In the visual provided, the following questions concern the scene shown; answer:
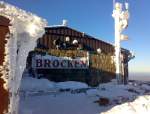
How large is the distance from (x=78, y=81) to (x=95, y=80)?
1910 mm

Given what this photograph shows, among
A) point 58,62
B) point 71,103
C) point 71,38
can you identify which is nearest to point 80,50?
point 71,38

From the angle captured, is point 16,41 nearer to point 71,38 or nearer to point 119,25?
point 71,38

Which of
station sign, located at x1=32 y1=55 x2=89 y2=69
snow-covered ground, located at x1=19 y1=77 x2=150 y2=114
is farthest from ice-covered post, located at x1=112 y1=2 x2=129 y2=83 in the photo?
snow-covered ground, located at x1=19 y1=77 x2=150 y2=114

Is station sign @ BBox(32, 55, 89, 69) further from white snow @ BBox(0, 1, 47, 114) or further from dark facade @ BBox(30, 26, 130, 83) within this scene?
white snow @ BBox(0, 1, 47, 114)

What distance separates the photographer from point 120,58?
27.3 meters

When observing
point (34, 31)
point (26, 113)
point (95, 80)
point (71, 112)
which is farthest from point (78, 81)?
point (34, 31)

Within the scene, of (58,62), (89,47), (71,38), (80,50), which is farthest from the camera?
(89,47)

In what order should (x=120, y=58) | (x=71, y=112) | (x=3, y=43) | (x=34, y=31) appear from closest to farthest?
(x=3, y=43) → (x=34, y=31) → (x=71, y=112) → (x=120, y=58)

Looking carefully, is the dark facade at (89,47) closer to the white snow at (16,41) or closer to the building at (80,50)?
the building at (80,50)

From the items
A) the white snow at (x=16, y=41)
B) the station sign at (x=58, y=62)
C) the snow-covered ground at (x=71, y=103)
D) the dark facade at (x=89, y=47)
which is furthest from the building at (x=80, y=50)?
the white snow at (x=16, y=41)

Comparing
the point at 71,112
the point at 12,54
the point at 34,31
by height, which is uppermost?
the point at 34,31

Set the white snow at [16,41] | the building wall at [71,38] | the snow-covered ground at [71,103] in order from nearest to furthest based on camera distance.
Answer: the white snow at [16,41]
the snow-covered ground at [71,103]
the building wall at [71,38]

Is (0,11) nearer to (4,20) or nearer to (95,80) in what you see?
(4,20)

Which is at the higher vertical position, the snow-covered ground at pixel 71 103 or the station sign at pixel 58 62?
the station sign at pixel 58 62
